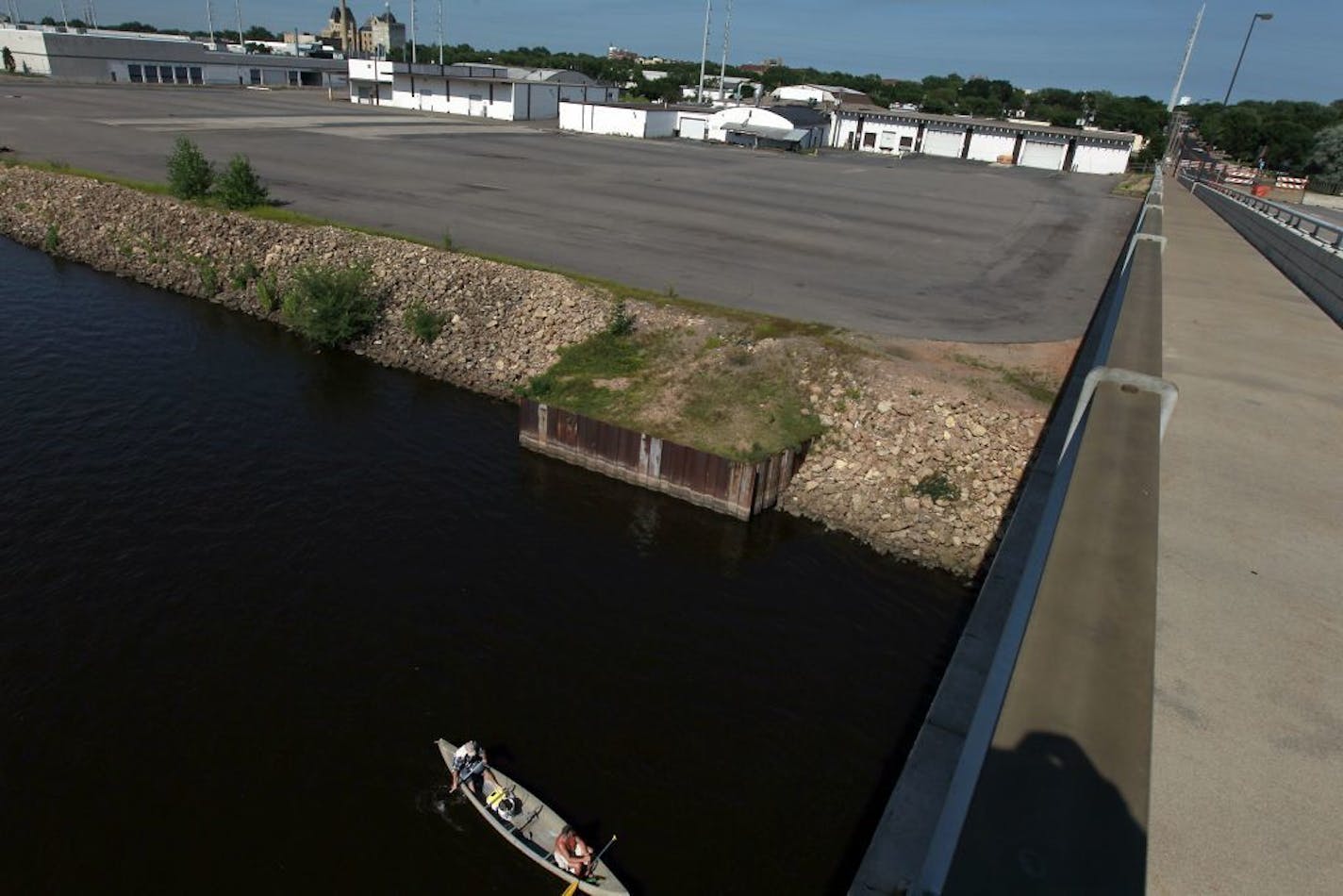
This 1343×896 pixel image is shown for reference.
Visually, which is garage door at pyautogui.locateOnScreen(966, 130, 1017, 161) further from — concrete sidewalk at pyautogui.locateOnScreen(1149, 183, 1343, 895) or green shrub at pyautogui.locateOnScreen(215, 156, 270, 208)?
concrete sidewalk at pyautogui.locateOnScreen(1149, 183, 1343, 895)

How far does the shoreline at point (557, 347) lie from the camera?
25.1m

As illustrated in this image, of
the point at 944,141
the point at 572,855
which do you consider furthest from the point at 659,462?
the point at 944,141

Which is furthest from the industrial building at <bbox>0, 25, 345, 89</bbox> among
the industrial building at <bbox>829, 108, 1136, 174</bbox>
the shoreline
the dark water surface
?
the dark water surface

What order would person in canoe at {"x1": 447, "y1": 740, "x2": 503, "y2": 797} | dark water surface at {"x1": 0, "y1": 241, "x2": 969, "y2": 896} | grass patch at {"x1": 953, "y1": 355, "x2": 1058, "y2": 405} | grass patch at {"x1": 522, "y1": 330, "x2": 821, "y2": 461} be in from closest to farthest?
dark water surface at {"x1": 0, "y1": 241, "x2": 969, "y2": 896}, person in canoe at {"x1": 447, "y1": 740, "x2": 503, "y2": 797}, grass patch at {"x1": 522, "y1": 330, "x2": 821, "y2": 461}, grass patch at {"x1": 953, "y1": 355, "x2": 1058, "y2": 405}

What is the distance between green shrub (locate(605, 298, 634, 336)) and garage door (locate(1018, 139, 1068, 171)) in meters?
111

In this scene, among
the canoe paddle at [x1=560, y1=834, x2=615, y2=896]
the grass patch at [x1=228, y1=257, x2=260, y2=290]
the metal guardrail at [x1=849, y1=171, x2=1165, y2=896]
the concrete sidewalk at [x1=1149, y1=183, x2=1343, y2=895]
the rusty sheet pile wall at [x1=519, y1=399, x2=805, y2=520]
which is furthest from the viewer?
the grass patch at [x1=228, y1=257, x2=260, y2=290]

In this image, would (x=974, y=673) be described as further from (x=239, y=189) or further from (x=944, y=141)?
(x=944, y=141)

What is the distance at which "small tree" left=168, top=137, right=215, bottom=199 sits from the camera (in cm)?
4641

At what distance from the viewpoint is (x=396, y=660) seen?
705 inches

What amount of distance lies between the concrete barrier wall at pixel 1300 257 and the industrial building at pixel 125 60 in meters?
160

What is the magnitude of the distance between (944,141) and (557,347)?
11391cm

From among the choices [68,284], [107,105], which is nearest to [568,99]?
[107,105]

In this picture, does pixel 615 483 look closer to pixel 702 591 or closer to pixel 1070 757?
pixel 702 591

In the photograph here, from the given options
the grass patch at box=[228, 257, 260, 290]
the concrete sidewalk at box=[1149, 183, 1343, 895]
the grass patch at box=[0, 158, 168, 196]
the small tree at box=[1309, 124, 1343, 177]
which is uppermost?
the small tree at box=[1309, 124, 1343, 177]
